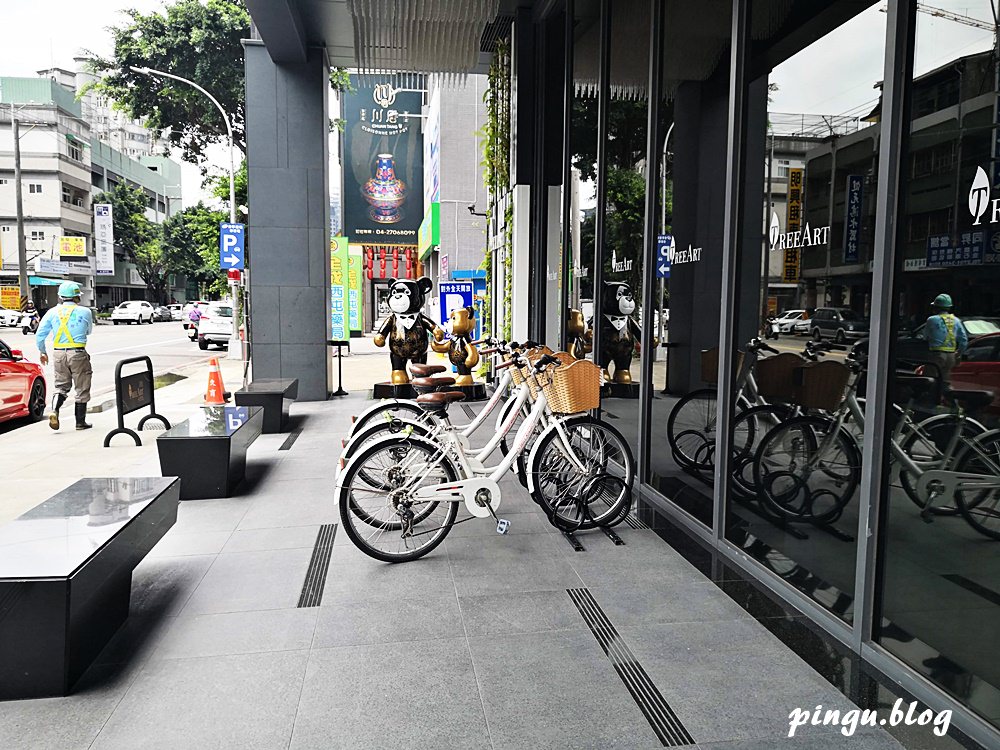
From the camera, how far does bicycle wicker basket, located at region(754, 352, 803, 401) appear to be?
3.76 meters

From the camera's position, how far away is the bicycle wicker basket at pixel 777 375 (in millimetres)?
3760

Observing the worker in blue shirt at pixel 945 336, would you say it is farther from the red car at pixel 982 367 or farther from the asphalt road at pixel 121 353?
the asphalt road at pixel 121 353

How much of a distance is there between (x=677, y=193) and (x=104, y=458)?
6279 mm

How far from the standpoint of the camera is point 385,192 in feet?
124

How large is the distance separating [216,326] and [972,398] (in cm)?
2504

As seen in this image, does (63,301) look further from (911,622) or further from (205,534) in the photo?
(911,622)

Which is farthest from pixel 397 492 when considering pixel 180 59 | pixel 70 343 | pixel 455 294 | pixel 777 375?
pixel 180 59

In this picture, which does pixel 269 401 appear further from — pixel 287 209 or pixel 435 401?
pixel 435 401

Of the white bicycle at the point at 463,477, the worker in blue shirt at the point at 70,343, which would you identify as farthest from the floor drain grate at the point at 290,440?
the white bicycle at the point at 463,477

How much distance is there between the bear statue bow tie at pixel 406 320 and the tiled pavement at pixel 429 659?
4996 mm

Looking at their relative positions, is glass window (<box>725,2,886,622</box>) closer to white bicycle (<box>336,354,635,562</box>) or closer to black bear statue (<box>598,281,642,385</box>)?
white bicycle (<box>336,354,635,562</box>)

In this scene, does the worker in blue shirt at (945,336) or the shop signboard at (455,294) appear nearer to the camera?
the worker in blue shirt at (945,336)

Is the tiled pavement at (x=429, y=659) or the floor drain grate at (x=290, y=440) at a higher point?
the floor drain grate at (x=290, y=440)

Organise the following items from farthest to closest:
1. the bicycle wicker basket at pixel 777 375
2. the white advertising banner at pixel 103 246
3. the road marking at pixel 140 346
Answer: the white advertising banner at pixel 103 246 < the road marking at pixel 140 346 < the bicycle wicker basket at pixel 777 375
